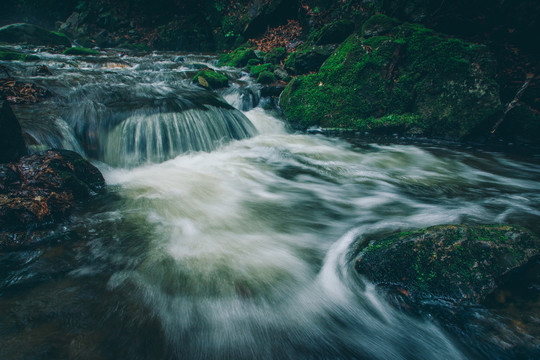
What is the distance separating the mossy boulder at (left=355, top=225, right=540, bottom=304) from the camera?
76.7 inches

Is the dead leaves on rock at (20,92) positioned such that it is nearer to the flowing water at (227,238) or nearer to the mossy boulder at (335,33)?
the flowing water at (227,238)

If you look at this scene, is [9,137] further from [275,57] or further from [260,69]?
[275,57]

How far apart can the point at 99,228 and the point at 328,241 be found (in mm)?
2892

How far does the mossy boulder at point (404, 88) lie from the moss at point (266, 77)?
6.71 feet

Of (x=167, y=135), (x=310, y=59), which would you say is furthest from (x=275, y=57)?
(x=167, y=135)

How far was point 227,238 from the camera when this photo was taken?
10.7 feet

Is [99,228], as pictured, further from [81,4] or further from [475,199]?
[81,4]

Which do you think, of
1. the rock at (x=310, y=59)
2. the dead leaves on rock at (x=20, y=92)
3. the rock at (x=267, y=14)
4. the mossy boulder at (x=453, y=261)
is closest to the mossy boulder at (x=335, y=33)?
the rock at (x=310, y=59)

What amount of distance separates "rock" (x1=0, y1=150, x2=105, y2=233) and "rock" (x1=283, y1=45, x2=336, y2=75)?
8.16 metres

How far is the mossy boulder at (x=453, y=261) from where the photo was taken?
1.95 metres

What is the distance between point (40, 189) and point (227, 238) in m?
2.40

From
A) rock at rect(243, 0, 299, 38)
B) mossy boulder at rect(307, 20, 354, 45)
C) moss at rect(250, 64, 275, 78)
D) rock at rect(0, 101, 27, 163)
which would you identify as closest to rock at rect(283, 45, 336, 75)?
mossy boulder at rect(307, 20, 354, 45)

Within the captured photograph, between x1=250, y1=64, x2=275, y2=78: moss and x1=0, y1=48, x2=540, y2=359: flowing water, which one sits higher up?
x1=250, y1=64, x2=275, y2=78: moss

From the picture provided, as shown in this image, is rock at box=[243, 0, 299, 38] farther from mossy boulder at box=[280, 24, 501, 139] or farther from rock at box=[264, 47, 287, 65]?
mossy boulder at box=[280, 24, 501, 139]
